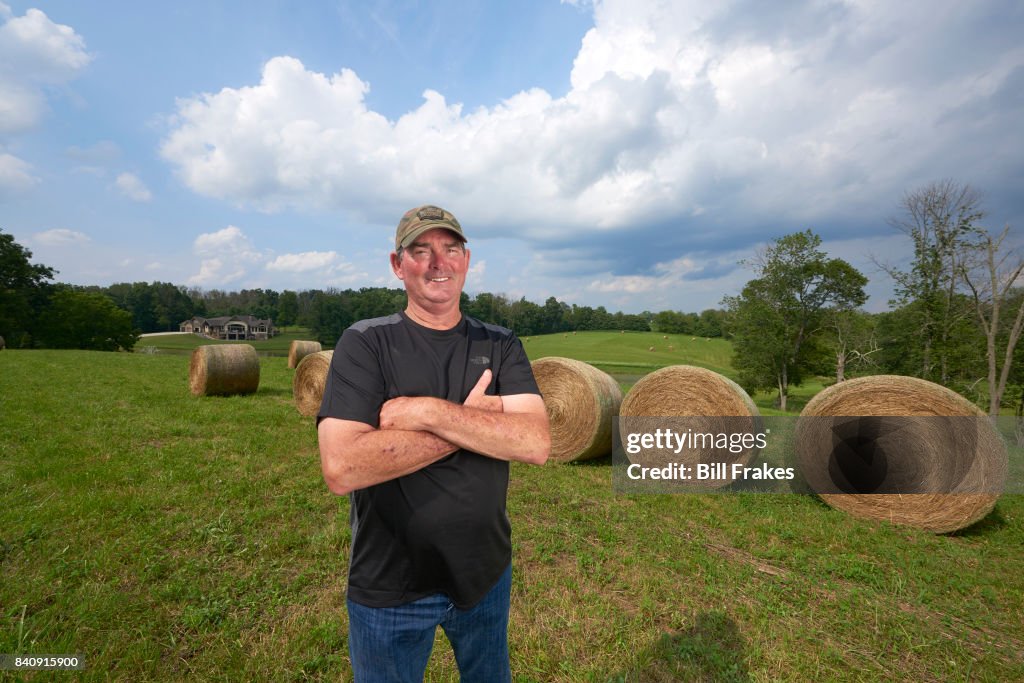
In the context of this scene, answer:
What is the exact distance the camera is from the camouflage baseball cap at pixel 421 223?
2018 mm

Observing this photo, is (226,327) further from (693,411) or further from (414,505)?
(414,505)

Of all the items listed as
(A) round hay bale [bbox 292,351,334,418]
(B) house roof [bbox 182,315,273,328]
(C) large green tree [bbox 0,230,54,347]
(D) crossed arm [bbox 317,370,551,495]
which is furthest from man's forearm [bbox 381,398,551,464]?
(B) house roof [bbox 182,315,273,328]

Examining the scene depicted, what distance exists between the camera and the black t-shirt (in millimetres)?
1833

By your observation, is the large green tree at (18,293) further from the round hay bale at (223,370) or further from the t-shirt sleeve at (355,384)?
the t-shirt sleeve at (355,384)

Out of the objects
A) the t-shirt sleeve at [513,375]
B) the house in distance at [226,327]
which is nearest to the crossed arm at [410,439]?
the t-shirt sleeve at [513,375]

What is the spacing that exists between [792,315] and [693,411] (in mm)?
32310

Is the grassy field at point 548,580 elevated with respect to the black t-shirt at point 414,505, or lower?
lower

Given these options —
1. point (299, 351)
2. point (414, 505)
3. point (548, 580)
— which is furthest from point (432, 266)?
point (299, 351)

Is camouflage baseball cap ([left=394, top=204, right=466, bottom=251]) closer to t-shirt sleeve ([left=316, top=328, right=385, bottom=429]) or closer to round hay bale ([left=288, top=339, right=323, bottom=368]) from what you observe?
t-shirt sleeve ([left=316, top=328, right=385, bottom=429])

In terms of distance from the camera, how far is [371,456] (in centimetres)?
179

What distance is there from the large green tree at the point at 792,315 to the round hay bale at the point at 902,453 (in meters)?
28.2

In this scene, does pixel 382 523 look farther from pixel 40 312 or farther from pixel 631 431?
pixel 40 312

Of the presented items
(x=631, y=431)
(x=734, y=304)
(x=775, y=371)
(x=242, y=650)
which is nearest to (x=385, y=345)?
(x=242, y=650)

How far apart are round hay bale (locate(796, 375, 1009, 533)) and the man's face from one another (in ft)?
22.8
